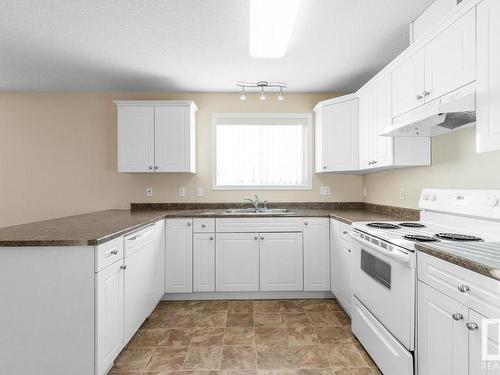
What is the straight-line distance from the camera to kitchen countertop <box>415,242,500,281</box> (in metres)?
0.98

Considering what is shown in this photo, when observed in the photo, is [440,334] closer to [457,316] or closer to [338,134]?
[457,316]

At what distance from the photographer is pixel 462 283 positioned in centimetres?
108

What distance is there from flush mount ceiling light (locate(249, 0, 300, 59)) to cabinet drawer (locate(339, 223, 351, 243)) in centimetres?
165

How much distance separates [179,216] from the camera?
279 centimetres

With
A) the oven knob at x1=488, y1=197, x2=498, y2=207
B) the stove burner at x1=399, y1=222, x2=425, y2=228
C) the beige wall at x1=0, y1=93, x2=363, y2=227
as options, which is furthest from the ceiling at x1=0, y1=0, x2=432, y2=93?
the stove burner at x1=399, y1=222, x2=425, y2=228

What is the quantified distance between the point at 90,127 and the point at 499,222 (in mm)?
4079

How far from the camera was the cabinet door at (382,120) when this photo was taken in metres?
2.18

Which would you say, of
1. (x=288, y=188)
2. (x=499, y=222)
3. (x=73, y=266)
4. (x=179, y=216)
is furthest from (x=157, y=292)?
(x=499, y=222)

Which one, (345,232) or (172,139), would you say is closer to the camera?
(345,232)

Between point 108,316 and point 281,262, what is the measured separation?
168cm

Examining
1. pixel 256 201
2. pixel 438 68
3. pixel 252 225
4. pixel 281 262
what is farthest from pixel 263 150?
pixel 438 68

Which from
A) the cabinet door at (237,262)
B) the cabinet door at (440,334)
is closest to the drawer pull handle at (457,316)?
the cabinet door at (440,334)

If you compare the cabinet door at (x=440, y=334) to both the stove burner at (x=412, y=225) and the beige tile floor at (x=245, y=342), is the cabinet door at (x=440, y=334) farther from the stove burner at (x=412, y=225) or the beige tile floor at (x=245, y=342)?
the stove burner at (x=412, y=225)

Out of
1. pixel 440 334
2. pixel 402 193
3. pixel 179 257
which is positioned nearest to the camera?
pixel 440 334
